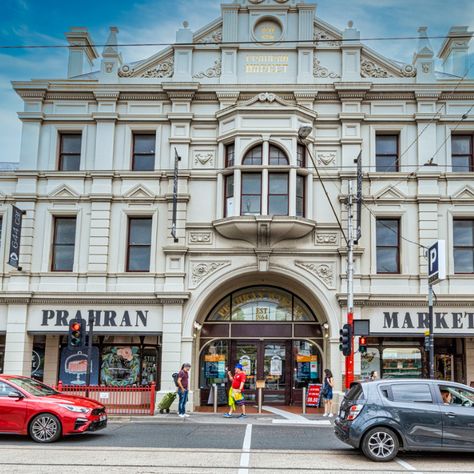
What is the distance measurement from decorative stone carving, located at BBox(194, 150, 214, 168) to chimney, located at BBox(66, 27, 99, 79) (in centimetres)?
612

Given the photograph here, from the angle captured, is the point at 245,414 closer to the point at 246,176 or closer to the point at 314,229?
the point at 314,229

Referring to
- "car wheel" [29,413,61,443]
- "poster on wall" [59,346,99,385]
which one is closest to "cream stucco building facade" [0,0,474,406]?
"poster on wall" [59,346,99,385]

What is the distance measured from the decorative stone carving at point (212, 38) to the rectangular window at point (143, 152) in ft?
13.9

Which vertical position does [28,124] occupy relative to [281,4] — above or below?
below

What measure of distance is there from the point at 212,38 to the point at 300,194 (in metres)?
7.14

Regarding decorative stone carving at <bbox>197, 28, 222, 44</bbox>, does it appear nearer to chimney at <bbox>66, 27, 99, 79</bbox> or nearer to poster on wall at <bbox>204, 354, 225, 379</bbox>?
chimney at <bbox>66, 27, 99, 79</bbox>

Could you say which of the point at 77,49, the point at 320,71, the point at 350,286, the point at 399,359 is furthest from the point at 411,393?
the point at 77,49

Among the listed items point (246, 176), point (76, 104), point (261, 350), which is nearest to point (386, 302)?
point (261, 350)

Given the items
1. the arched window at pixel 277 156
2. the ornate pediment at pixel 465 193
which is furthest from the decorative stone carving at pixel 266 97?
the ornate pediment at pixel 465 193

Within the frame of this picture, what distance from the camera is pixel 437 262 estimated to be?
69.9 ft

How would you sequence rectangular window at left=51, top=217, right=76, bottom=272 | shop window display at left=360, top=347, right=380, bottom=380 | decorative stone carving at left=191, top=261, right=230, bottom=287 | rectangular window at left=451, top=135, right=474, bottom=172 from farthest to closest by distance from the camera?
rectangular window at left=51, top=217, right=76, bottom=272 → rectangular window at left=451, top=135, right=474, bottom=172 → shop window display at left=360, top=347, right=380, bottom=380 → decorative stone carving at left=191, top=261, right=230, bottom=287

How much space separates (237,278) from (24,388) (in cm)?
1068

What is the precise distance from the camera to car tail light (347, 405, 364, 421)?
13070 mm

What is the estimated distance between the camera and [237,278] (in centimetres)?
2466
